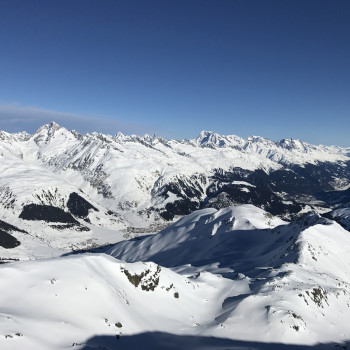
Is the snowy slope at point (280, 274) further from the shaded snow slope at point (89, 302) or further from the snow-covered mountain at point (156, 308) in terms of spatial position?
the shaded snow slope at point (89, 302)

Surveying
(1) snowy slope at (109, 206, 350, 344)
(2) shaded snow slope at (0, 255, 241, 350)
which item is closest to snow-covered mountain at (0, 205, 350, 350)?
(2) shaded snow slope at (0, 255, 241, 350)

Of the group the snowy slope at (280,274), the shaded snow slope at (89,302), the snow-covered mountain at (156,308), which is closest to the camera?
the shaded snow slope at (89,302)

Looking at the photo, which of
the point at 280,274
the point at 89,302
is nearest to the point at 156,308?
the point at 89,302

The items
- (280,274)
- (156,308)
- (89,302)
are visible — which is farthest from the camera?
(280,274)

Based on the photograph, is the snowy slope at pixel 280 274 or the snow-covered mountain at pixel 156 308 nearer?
the snow-covered mountain at pixel 156 308

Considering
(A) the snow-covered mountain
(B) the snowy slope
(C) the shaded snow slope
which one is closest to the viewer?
(C) the shaded snow slope

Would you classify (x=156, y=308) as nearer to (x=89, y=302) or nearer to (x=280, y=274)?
(x=89, y=302)

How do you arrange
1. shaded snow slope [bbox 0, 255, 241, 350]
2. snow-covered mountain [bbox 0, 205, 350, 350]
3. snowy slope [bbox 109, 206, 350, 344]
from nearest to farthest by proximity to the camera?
shaded snow slope [bbox 0, 255, 241, 350]
snow-covered mountain [bbox 0, 205, 350, 350]
snowy slope [bbox 109, 206, 350, 344]

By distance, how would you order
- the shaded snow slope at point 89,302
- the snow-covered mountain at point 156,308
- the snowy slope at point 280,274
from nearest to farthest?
the shaded snow slope at point 89,302 < the snow-covered mountain at point 156,308 < the snowy slope at point 280,274

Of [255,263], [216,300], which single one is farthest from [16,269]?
[255,263]

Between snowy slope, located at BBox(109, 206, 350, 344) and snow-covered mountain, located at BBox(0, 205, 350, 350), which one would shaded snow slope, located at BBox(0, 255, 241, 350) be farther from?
snowy slope, located at BBox(109, 206, 350, 344)

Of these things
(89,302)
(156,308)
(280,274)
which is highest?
(280,274)

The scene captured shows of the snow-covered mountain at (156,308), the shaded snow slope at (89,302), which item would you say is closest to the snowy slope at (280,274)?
the snow-covered mountain at (156,308)

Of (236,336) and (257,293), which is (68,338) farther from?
Result: (257,293)
